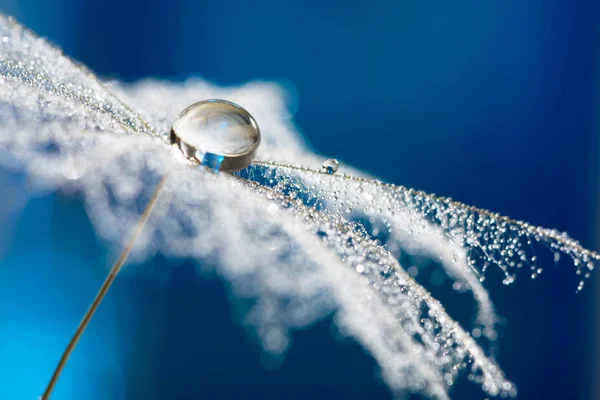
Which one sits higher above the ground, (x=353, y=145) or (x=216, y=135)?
(x=353, y=145)

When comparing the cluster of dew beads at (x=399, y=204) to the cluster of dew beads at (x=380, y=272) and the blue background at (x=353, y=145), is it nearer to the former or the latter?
the cluster of dew beads at (x=380, y=272)

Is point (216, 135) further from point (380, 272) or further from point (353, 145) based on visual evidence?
point (353, 145)

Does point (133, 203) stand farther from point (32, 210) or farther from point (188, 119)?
point (188, 119)

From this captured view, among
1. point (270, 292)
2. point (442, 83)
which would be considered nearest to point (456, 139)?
point (442, 83)

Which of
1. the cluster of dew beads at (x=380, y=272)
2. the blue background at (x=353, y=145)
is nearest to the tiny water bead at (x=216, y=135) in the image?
the cluster of dew beads at (x=380, y=272)

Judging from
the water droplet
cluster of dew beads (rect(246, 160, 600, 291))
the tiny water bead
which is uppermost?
the water droplet

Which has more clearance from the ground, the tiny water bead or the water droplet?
the water droplet

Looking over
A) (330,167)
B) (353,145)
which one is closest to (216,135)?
(330,167)

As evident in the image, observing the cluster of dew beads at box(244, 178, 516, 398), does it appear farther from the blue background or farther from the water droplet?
the blue background

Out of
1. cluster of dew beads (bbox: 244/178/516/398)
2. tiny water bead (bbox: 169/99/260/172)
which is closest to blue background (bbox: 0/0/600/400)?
cluster of dew beads (bbox: 244/178/516/398)
